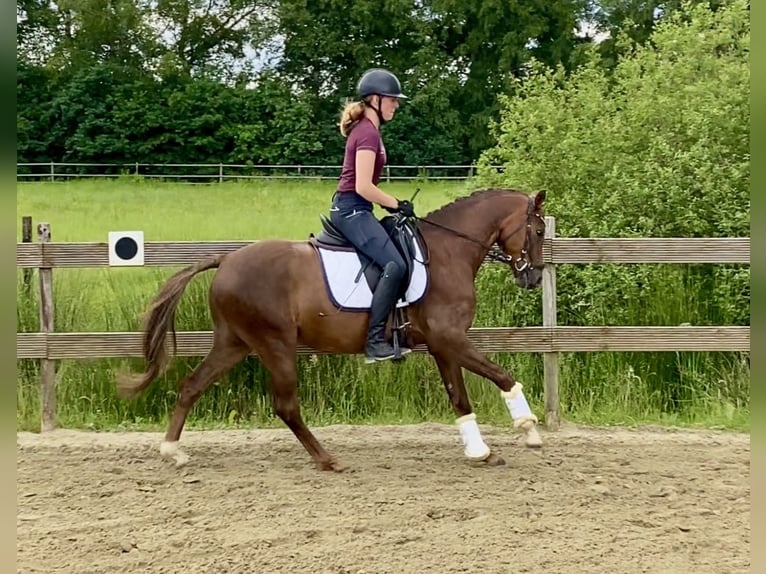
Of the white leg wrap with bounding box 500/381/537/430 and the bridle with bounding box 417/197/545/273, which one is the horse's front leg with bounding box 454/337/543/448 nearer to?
the white leg wrap with bounding box 500/381/537/430

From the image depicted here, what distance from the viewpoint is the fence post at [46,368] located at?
6207mm

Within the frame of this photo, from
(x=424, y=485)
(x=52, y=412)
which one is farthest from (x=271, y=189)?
(x=424, y=485)

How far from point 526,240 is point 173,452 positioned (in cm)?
290

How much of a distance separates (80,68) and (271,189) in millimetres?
16136

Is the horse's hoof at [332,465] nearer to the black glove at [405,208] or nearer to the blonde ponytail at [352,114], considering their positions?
the black glove at [405,208]

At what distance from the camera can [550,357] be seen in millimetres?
6348

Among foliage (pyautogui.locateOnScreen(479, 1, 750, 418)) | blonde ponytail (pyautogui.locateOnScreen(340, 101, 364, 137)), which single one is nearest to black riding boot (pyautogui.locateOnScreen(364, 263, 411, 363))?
blonde ponytail (pyautogui.locateOnScreen(340, 101, 364, 137))

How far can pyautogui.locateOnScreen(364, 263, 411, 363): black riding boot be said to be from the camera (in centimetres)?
507

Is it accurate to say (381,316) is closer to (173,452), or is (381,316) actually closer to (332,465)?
(332,465)

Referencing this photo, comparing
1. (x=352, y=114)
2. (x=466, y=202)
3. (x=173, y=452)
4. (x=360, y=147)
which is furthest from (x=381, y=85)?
(x=173, y=452)

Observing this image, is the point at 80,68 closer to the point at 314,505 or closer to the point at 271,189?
the point at 271,189

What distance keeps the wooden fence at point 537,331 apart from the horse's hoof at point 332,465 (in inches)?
47.1

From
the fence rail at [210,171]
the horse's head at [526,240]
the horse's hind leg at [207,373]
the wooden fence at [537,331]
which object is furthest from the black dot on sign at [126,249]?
the fence rail at [210,171]

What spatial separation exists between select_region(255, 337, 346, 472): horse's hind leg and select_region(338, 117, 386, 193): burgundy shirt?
3.84 feet
